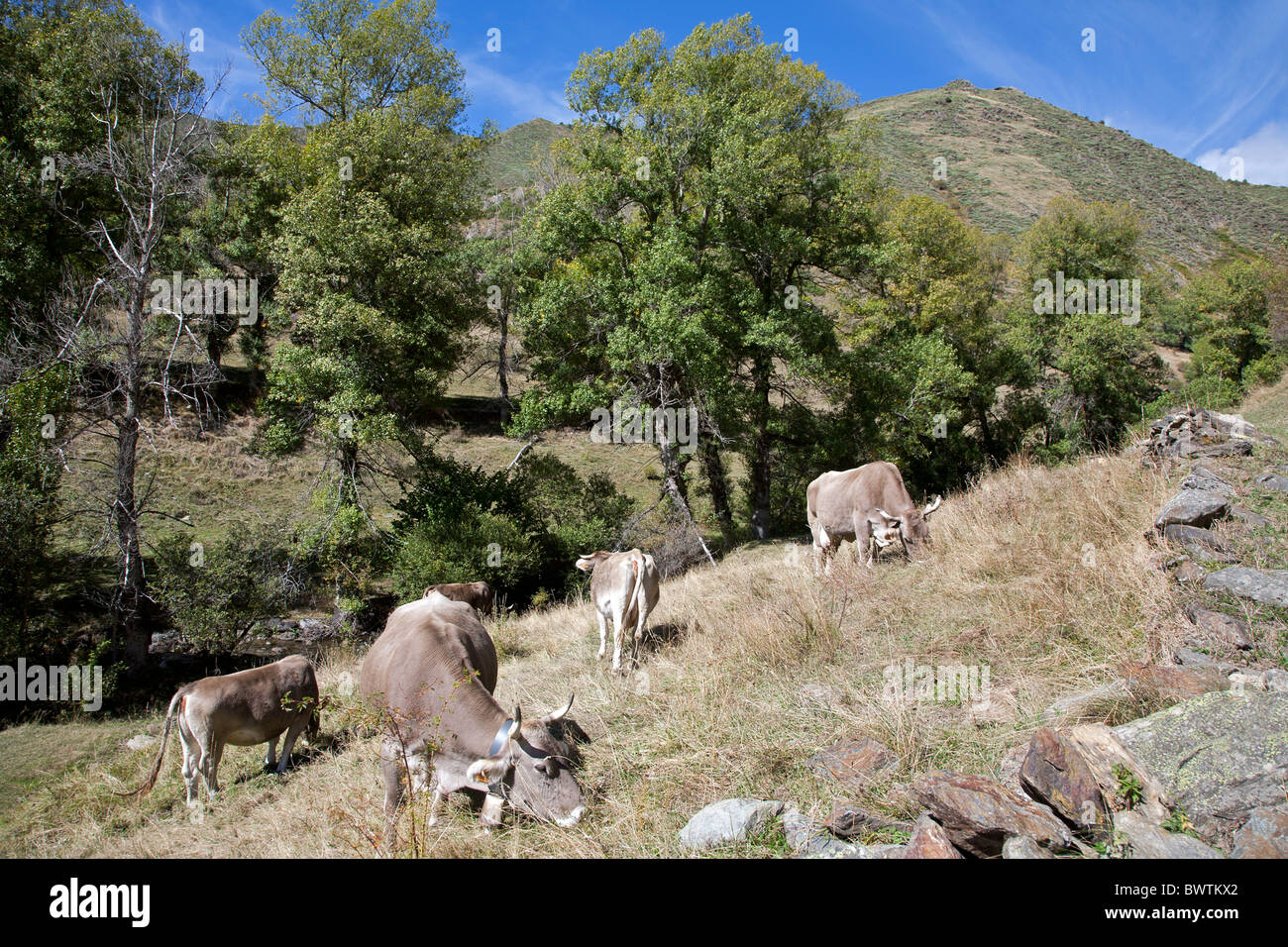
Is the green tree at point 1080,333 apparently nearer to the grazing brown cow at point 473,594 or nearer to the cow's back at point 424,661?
the grazing brown cow at point 473,594

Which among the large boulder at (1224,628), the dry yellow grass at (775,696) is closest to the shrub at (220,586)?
the dry yellow grass at (775,696)

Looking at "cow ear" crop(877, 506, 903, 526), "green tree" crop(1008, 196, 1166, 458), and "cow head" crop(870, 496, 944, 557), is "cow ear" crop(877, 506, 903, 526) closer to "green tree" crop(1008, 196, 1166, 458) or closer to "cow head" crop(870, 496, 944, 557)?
"cow head" crop(870, 496, 944, 557)

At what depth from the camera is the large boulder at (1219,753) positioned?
3752 millimetres

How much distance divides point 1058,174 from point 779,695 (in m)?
95.7

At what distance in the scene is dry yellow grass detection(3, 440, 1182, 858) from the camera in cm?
511

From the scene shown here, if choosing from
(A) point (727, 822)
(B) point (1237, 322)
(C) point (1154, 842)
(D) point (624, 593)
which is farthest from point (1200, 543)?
(B) point (1237, 322)

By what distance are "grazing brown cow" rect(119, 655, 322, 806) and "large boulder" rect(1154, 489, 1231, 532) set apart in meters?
9.60

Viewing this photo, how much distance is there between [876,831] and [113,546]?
18.9 m

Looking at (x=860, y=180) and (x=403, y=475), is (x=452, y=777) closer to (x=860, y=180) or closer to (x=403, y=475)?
(x=403, y=475)

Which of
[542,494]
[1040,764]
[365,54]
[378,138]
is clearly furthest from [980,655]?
[365,54]

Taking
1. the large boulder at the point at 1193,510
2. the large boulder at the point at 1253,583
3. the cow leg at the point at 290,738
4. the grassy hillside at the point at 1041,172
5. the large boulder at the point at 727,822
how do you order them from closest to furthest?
the large boulder at the point at 727,822 → the large boulder at the point at 1253,583 → the large boulder at the point at 1193,510 → the cow leg at the point at 290,738 → the grassy hillside at the point at 1041,172

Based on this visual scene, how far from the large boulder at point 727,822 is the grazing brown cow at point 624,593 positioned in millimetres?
4705

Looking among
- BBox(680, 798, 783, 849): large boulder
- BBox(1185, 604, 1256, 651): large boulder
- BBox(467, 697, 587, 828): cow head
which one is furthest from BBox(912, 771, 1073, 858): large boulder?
BBox(1185, 604, 1256, 651): large boulder


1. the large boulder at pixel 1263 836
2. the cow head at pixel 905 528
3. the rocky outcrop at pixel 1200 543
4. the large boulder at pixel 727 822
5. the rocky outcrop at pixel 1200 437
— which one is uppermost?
the rocky outcrop at pixel 1200 437
